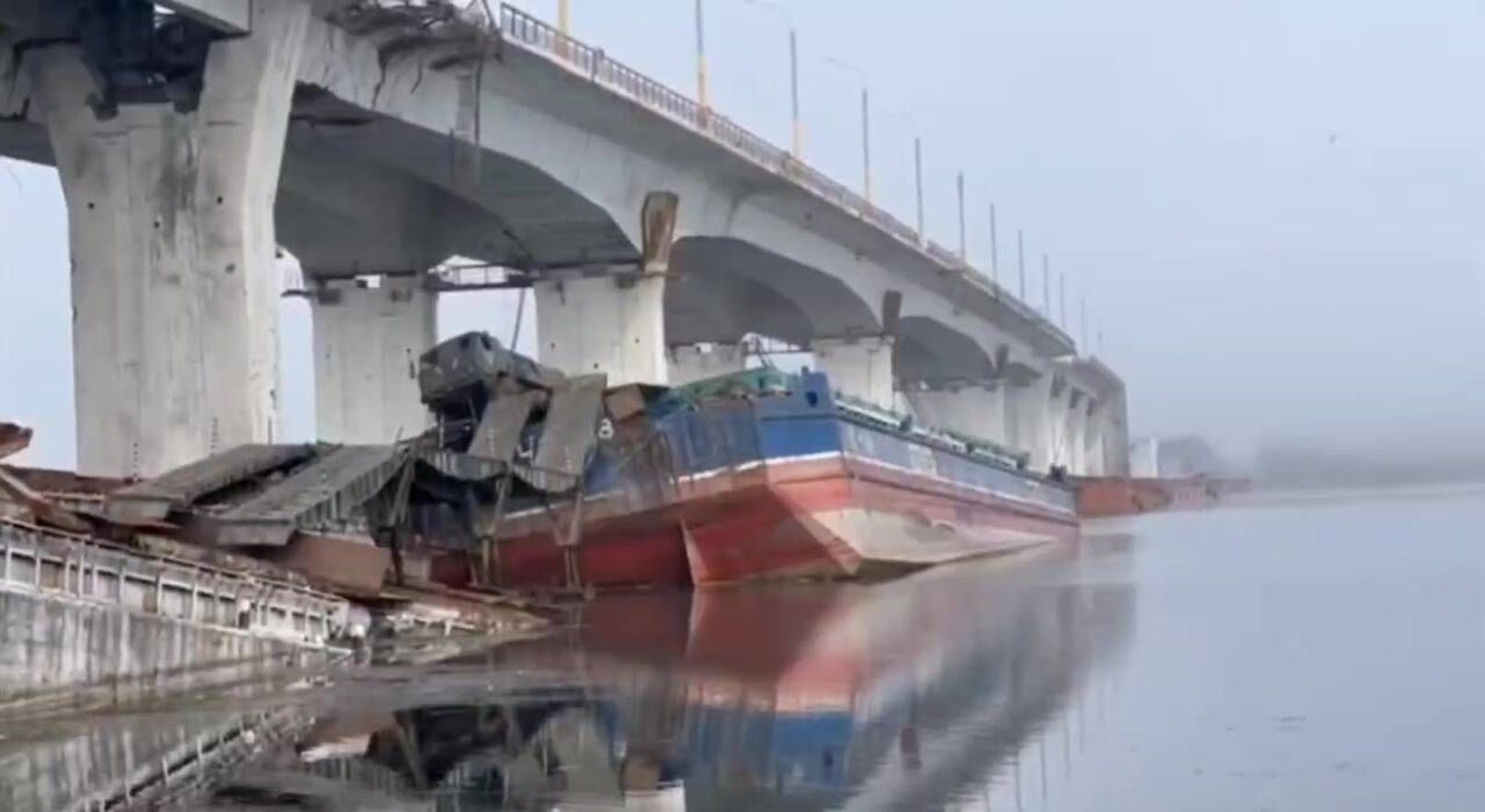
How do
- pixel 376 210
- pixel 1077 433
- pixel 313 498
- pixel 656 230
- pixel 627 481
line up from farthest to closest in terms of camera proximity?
1. pixel 1077 433
2. pixel 656 230
3. pixel 376 210
4. pixel 627 481
5. pixel 313 498

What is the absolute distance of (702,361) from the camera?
85562 millimetres

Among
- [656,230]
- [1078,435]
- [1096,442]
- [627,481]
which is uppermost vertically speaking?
[1096,442]

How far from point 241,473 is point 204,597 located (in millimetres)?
7522

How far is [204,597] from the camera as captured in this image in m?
21.5

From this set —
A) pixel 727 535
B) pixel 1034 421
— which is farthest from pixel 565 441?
pixel 1034 421

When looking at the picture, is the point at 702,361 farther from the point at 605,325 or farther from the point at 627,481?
the point at 627,481

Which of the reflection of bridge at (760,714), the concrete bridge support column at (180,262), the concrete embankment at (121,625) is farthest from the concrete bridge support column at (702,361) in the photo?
the concrete embankment at (121,625)

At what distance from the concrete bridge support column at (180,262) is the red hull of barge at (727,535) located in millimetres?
6223

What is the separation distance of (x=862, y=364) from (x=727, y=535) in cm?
3483

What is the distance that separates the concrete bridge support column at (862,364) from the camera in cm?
7269

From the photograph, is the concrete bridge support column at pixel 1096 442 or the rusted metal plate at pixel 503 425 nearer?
the rusted metal plate at pixel 503 425

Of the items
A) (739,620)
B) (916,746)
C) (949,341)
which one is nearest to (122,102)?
(739,620)

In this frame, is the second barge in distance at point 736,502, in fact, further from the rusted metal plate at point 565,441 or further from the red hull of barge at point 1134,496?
the red hull of barge at point 1134,496

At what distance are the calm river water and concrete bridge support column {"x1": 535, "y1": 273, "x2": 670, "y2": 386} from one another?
21717 millimetres
